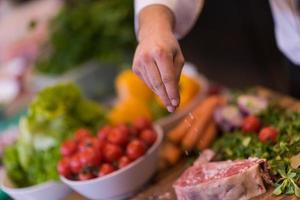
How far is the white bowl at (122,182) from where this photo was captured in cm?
142

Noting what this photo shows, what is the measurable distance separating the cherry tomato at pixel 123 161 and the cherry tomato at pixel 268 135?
355 millimetres

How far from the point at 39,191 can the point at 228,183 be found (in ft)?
1.86

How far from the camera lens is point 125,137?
1.48 metres

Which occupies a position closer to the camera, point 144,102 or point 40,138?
point 40,138

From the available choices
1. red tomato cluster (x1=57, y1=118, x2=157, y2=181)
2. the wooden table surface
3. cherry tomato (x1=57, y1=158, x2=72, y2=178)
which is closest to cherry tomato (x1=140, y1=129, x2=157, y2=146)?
red tomato cluster (x1=57, y1=118, x2=157, y2=181)

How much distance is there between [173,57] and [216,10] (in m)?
1.51

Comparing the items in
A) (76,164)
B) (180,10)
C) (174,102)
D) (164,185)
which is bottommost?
(164,185)

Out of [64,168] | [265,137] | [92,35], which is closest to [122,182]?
[64,168]

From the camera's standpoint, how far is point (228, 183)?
122 centimetres

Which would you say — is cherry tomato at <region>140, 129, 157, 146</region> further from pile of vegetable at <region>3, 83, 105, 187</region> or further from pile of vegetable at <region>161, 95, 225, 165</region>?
pile of vegetable at <region>3, 83, 105, 187</region>

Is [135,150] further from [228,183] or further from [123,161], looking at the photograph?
[228,183]

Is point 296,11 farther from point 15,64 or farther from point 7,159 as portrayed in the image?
point 15,64

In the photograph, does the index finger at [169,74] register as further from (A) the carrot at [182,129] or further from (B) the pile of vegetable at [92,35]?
(B) the pile of vegetable at [92,35]

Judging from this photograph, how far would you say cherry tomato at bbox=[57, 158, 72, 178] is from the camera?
1448 millimetres
